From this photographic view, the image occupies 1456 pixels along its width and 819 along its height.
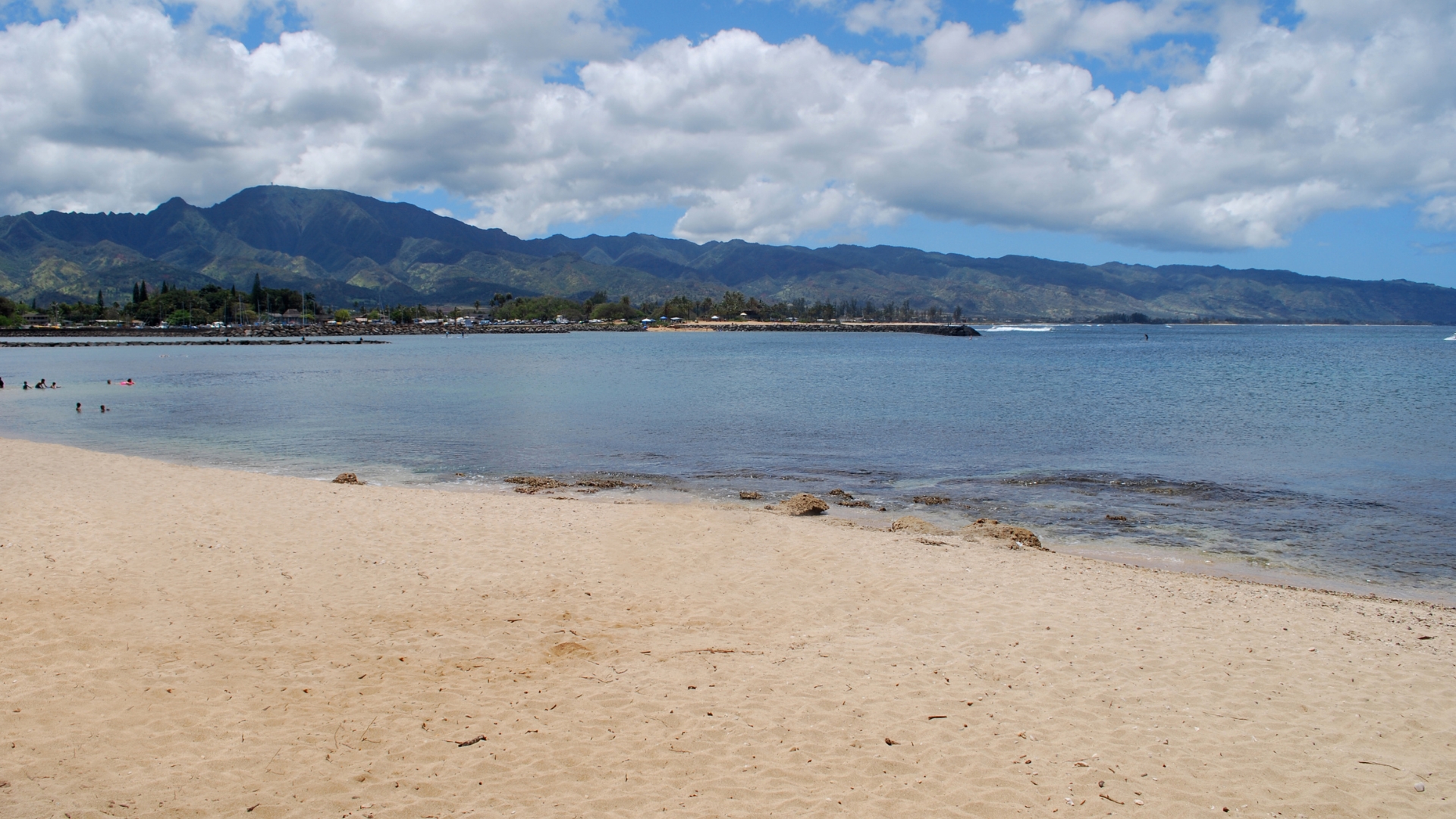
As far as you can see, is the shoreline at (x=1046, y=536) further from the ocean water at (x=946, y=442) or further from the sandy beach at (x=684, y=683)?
the sandy beach at (x=684, y=683)

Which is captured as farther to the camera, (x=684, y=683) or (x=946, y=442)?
(x=946, y=442)

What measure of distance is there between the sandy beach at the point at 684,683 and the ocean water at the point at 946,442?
4.31 m

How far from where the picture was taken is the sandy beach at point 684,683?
5820 millimetres

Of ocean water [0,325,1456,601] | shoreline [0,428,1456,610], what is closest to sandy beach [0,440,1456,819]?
shoreline [0,428,1456,610]

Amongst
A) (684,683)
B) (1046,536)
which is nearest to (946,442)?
(1046,536)

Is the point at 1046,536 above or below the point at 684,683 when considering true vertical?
below

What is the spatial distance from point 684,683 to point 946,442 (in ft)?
72.9

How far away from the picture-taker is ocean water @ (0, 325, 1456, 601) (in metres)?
16.1

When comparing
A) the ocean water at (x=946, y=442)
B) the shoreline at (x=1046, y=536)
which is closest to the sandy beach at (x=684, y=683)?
the shoreline at (x=1046, y=536)

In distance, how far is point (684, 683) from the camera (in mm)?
7637

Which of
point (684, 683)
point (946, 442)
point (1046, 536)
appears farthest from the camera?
point (946, 442)

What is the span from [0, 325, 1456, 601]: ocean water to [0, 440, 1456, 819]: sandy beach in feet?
14.2

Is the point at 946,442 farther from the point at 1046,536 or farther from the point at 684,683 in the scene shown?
the point at 684,683

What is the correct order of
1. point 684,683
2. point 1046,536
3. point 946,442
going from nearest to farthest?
1. point 684,683
2. point 1046,536
3. point 946,442
